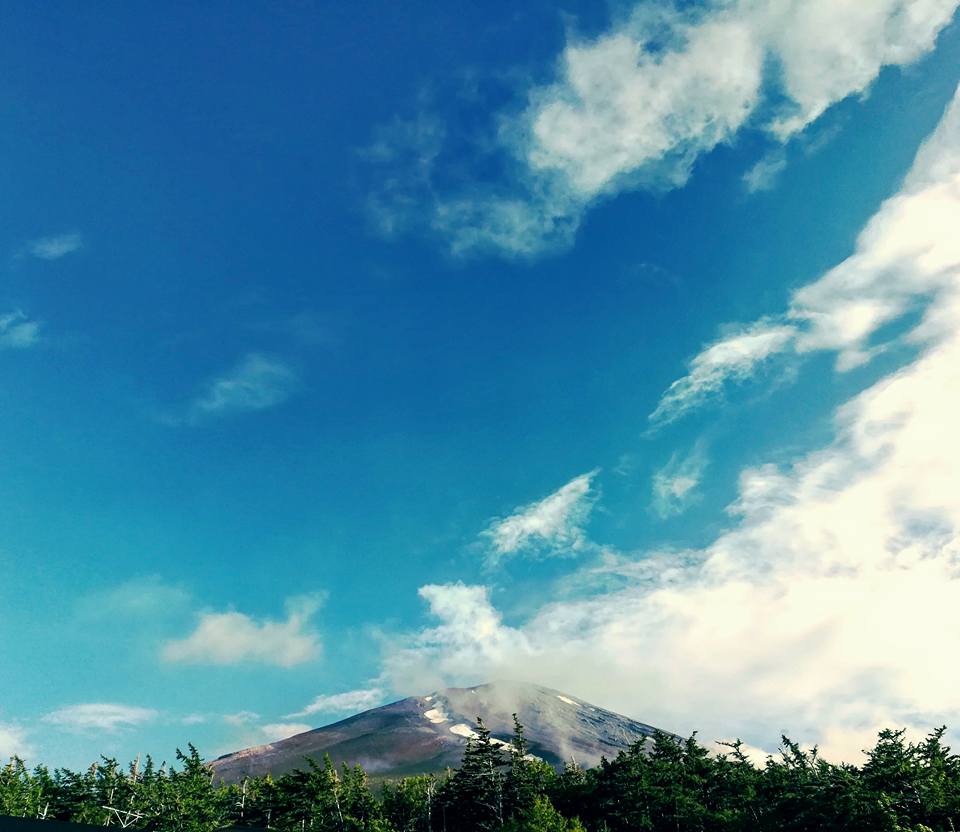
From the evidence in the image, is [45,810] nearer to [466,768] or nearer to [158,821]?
[158,821]

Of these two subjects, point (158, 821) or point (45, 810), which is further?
point (45, 810)

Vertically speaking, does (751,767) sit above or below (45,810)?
below

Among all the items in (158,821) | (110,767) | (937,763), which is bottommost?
(937,763)

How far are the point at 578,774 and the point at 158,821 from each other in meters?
53.6

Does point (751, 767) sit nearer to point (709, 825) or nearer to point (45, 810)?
point (709, 825)

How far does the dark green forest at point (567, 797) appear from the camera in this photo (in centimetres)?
4831

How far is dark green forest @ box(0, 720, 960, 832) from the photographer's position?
159ft

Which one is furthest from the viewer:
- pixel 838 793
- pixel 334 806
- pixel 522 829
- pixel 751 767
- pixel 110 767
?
pixel 110 767

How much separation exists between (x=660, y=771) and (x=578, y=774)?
23.0 metres

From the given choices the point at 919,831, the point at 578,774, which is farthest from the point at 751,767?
the point at 919,831

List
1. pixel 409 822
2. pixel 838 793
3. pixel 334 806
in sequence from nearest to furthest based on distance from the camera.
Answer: pixel 838 793 < pixel 334 806 < pixel 409 822

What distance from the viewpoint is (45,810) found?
280 ft

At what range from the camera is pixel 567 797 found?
254ft

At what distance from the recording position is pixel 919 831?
41781mm
